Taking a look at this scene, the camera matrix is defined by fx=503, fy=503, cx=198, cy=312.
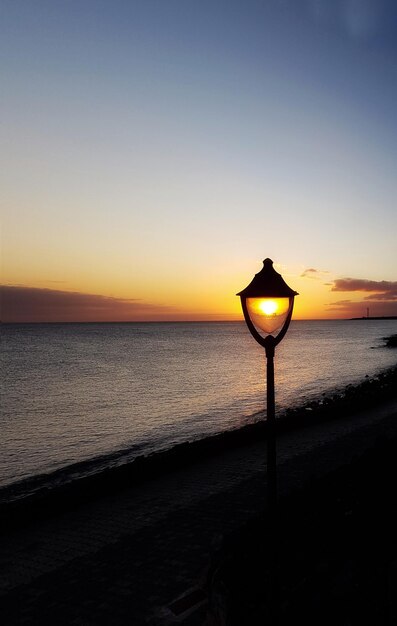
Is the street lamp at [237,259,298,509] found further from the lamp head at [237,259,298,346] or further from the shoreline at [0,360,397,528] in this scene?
the shoreline at [0,360,397,528]

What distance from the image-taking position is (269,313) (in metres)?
5.03

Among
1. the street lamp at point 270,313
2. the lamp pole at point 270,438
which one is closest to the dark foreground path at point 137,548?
the lamp pole at point 270,438

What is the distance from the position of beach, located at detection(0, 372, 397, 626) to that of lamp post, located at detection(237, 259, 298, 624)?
1072mm

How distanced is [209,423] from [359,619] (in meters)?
26.3

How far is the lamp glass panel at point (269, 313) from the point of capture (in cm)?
500

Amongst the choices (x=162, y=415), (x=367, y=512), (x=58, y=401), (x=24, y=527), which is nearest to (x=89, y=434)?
(x=162, y=415)

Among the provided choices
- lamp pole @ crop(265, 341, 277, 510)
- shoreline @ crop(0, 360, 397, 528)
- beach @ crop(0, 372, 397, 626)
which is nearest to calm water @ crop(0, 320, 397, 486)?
shoreline @ crop(0, 360, 397, 528)

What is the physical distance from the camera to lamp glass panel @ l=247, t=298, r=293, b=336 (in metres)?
5.00

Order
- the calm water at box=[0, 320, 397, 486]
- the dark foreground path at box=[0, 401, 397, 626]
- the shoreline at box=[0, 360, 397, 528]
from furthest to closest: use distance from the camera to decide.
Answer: the calm water at box=[0, 320, 397, 486] < the shoreline at box=[0, 360, 397, 528] < the dark foreground path at box=[0, 401, 397, 626]

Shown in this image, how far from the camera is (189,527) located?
10.5 meters

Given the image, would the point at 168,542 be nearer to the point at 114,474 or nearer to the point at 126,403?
the point at 114,474

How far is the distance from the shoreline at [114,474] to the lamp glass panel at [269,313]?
8818 mm

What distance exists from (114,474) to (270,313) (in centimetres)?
1039

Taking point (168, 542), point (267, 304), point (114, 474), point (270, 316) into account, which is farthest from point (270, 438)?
point (114, 474)
